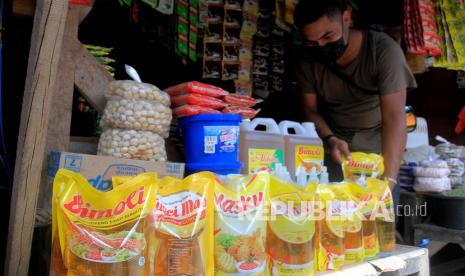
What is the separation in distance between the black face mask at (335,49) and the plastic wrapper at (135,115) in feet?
4.11

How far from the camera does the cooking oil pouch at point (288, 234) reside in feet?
4.29

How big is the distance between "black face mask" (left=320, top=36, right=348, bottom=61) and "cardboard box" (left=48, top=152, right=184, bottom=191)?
4.59 feet

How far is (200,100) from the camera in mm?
1668

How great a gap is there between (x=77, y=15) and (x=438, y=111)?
452 centimetres

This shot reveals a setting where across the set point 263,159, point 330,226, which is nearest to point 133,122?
point 263,159

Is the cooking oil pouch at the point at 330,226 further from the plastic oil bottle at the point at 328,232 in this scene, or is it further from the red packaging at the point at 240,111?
the red packaging at the point at 240,111

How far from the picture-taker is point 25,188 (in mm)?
1131

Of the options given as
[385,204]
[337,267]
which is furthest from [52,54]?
[385,204]

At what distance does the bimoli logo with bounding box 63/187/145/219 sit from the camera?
1073mm

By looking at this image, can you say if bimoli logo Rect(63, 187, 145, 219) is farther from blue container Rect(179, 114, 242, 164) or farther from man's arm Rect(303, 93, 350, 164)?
man's arm Rect(303, 93, 350, 164)

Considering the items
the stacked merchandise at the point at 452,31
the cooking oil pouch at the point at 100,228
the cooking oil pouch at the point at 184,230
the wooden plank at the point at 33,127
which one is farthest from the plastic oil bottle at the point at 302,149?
the stacked merchandise at the point at 452,31

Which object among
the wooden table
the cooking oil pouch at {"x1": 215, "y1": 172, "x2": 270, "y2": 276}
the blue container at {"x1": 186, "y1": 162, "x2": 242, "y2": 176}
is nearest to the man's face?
the blue container at {"x1": 186, "y1": 162, "x2": 242, "y2": 176}

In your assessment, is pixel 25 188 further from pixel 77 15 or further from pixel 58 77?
pixel 77 15

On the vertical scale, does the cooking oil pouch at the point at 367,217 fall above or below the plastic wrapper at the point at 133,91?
below
